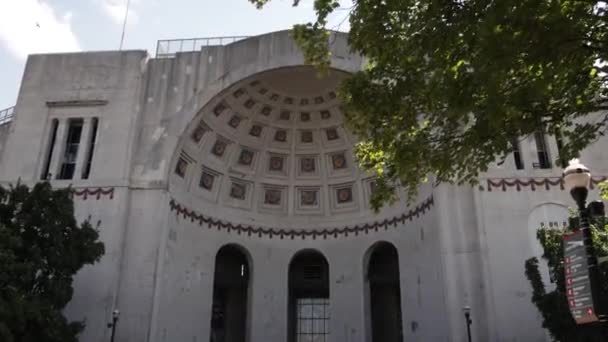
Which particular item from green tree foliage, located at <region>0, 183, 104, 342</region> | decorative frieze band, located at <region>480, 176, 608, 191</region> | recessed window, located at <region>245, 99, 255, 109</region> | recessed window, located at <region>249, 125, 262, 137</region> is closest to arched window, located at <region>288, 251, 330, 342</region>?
recessed window, located at <region>249, 125, 262, 137</region>

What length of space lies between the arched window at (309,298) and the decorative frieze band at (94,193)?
11.0m

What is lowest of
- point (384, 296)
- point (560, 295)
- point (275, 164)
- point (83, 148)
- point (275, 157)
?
point (560, 295)

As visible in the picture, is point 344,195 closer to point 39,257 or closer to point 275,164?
point 275,164

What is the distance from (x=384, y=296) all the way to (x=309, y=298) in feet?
14.4

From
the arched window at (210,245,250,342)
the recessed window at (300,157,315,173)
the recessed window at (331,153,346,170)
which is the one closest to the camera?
the arched window at (210,245,250,342)

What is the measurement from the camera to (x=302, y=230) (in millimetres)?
28797

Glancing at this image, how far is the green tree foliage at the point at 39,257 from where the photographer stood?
50.5 ft

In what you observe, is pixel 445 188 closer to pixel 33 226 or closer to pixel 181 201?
pixel 181 201

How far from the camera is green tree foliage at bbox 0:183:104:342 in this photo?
15391 millimetres

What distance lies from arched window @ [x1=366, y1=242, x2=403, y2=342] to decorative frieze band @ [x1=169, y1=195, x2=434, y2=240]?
1519 millimetres

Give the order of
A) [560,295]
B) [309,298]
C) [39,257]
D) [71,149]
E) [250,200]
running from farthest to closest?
1. [309,298]
2. [250,200]
3. [71,149]
4. [39,257]
5. [560,295]

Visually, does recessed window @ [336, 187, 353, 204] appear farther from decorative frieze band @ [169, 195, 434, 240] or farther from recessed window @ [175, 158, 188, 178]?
recessed window @ [175, 158, 188, 178]

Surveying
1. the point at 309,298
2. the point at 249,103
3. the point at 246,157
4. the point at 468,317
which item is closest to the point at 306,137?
the point at 246,157

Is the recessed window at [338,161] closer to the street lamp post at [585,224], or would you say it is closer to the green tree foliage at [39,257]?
the green tree foliage at [39,257]
